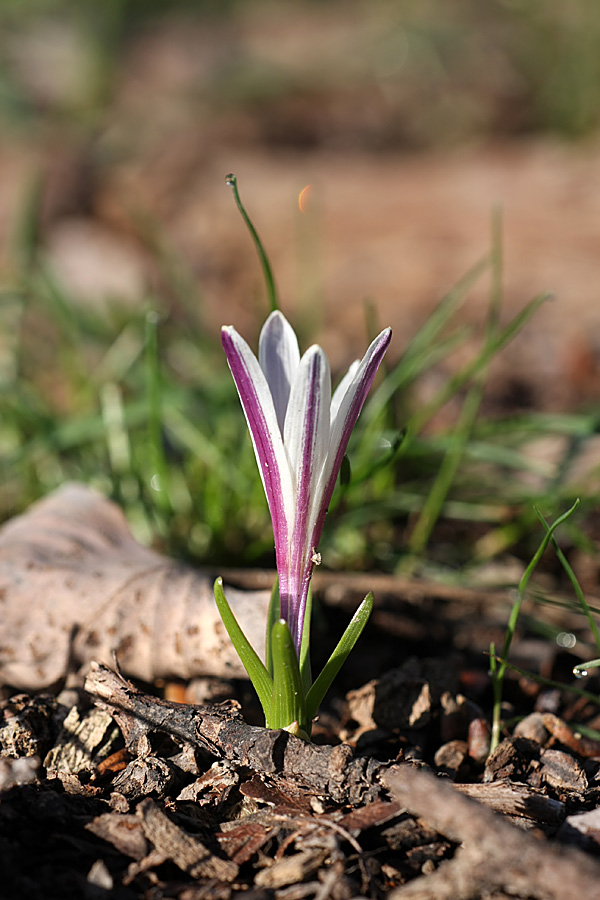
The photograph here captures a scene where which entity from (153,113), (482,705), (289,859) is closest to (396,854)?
(289,859)

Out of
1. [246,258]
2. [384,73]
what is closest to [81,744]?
[246,258]

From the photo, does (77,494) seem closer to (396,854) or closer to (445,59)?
(396,854)

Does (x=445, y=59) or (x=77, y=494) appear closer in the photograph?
(x=77, y=494)

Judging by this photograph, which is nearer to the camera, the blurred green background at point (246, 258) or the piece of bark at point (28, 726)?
the piece of bark at point (28, 726)

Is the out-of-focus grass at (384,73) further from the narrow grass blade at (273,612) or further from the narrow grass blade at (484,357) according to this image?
the narrow grass blade at (273,612)

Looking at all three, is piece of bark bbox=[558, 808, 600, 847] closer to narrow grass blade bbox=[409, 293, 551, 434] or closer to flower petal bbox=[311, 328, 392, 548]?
flower petal bbox=[311, 328, 392, 548]

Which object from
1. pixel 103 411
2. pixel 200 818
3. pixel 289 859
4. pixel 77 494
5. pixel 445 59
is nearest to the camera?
pixel 289 859

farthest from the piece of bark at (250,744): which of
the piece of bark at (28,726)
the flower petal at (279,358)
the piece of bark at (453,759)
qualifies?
the flower petal at (279,358)
